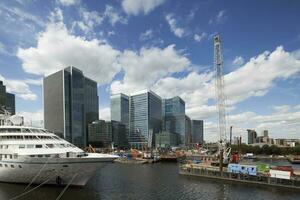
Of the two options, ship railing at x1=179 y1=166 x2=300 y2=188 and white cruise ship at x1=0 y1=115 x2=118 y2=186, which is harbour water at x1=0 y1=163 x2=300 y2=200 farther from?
ship railing at x1=179 y1=166 x2=300 y2=188

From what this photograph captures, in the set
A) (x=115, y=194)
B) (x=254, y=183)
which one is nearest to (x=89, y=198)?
(x=115, y=194)

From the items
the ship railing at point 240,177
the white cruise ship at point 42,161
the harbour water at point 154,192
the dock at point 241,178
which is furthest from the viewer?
the ship railing at point 240,177

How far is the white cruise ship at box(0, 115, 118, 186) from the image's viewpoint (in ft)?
190

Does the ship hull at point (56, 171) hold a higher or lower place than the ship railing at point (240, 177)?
higher

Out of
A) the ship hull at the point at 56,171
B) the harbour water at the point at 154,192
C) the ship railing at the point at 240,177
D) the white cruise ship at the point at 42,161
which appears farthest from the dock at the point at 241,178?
the ship hull at the point at 56,171

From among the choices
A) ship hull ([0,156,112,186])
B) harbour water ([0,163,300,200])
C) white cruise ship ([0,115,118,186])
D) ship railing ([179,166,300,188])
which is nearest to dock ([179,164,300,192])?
ship railing ([179,166,300,188])

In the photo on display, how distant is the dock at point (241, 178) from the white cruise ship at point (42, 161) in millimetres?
30416

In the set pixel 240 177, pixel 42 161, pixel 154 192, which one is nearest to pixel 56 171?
pixel 42 161

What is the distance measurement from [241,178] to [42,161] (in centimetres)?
4445

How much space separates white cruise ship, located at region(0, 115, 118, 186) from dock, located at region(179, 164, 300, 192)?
30416 millimetres

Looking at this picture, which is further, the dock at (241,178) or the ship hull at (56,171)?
the dock at (241,178)

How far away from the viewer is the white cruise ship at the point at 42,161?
58.0 metres

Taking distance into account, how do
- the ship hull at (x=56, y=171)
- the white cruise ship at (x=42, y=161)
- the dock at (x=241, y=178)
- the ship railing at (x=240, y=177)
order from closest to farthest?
1. the ship hull at (x=56, y=171)
2. the white cruise ship at (x=42, y=161)
3. the dock at (x=241, y=178)
4. the ship railing at (x=240, y=177)

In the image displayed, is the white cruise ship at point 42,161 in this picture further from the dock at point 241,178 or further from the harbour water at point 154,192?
the dock at point 241,178
